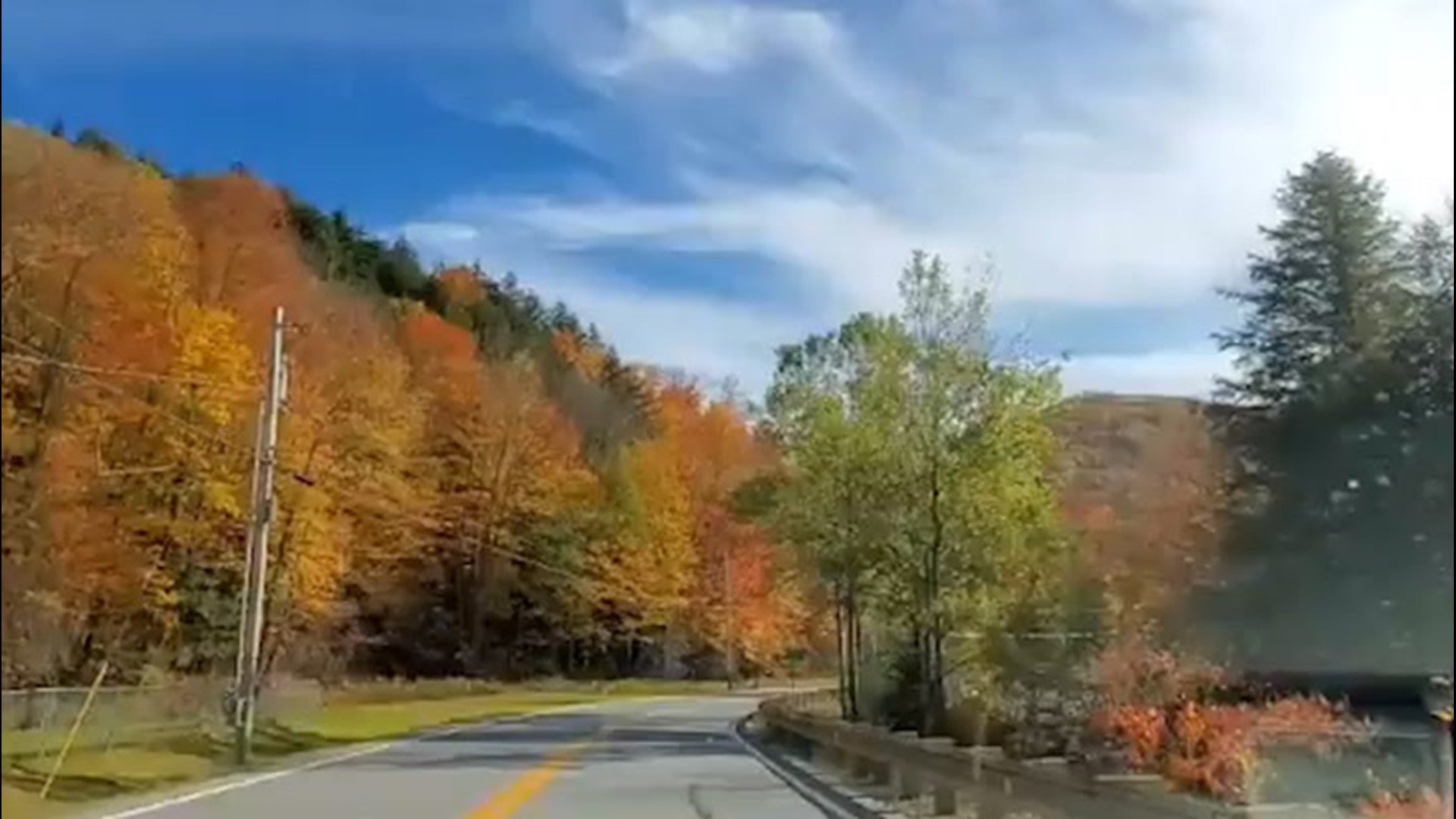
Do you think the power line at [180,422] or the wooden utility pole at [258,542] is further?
the power line at [180,422]

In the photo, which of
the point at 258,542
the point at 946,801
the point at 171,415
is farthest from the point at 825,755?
the point at 171,415

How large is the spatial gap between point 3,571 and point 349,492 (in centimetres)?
4788

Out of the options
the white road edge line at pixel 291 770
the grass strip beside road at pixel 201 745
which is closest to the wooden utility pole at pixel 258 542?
the grass strip beside road at pixel 201 745

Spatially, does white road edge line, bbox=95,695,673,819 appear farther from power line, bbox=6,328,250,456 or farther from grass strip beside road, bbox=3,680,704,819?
power line, bbox=6,328,250,456

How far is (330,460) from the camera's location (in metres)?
47.5

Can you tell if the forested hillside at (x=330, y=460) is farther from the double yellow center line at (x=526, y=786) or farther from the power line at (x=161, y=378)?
the double yellow center line at (x=526, y=786)

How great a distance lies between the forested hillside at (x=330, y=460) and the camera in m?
7.31

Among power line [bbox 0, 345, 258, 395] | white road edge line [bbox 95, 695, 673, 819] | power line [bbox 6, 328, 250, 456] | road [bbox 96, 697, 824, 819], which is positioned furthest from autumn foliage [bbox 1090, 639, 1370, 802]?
power line [bbox 6, 328, 250, 456]

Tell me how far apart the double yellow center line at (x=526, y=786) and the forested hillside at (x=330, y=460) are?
511 centimetres

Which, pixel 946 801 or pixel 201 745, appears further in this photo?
pixel 201 745

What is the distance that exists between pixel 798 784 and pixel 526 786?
433 cm

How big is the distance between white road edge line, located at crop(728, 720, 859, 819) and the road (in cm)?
19

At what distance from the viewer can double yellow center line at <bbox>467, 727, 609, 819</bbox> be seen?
20141 mm

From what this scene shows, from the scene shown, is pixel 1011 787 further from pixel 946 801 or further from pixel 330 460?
pixel 330 460
